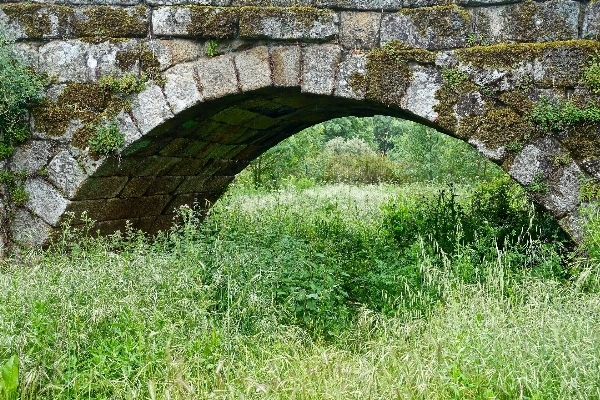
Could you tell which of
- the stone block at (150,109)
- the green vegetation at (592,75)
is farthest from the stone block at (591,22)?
the stone block at (150,109)

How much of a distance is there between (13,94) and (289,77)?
7.30 feet

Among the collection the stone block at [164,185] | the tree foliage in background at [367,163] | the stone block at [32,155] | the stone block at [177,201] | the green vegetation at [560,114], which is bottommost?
the tree foliage in background at [367,163]

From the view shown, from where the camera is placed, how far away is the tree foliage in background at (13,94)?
16.5 ft

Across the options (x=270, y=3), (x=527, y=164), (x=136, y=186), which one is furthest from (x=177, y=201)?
(x=527, y=164)

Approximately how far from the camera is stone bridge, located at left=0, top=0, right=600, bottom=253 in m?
4.37

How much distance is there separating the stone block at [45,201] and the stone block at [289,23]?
1995mm

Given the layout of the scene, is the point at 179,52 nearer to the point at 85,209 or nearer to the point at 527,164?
the point at 85,209

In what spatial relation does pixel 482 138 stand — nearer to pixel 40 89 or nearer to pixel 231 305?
pixel 231 305

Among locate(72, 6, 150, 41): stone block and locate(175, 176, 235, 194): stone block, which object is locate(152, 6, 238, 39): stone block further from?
locate(175, 176, 235, 194): stone block

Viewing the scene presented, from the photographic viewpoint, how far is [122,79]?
5055mm

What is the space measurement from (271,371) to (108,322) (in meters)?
0.98

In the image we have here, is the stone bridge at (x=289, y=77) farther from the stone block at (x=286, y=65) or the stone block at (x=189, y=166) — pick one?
the stone block at (x=189, y=166)

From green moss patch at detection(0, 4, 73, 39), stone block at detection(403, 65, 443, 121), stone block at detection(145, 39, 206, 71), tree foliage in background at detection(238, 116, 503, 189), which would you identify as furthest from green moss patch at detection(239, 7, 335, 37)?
tree foliage in background at detection(238, 116, 503, 189)

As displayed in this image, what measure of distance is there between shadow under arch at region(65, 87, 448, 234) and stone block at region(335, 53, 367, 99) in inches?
6.9
